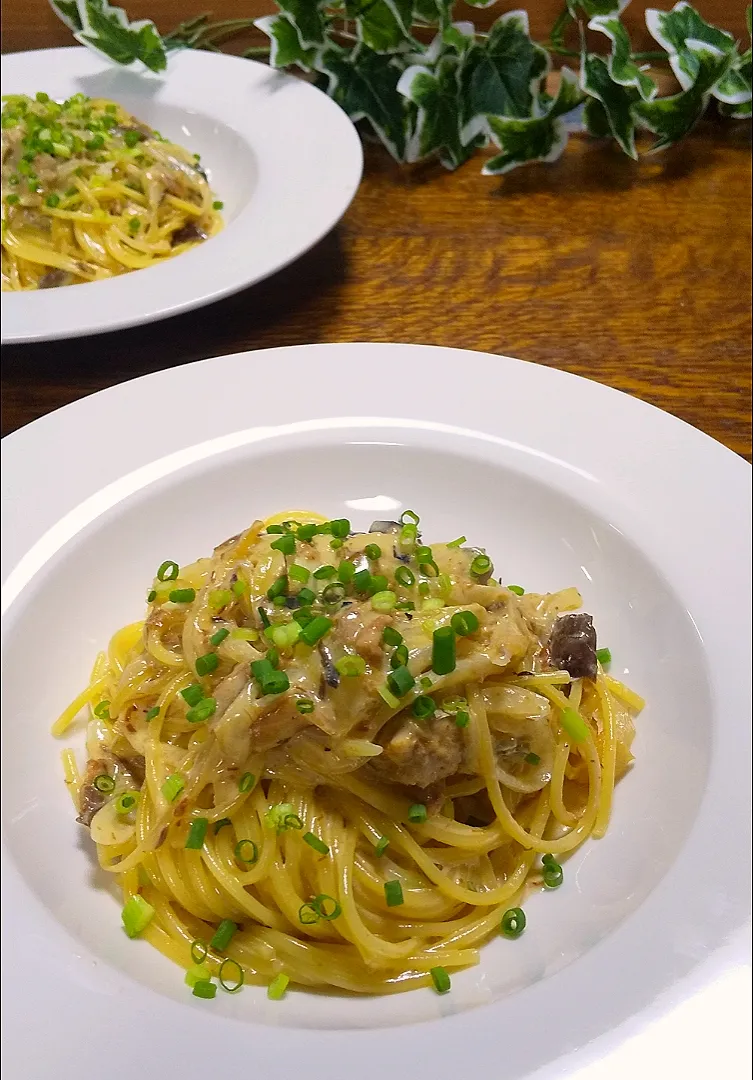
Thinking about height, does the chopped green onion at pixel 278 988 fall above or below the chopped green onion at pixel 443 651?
below

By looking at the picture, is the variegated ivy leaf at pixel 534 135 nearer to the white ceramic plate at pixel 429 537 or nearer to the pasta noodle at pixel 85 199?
the pasta noodle at pixel 85 199

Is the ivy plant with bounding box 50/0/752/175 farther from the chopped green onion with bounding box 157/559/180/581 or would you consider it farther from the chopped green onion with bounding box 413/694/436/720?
the chopped green onion with bounding box 413/694/436/720

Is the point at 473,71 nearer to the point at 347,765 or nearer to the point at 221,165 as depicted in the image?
the point at 221,165

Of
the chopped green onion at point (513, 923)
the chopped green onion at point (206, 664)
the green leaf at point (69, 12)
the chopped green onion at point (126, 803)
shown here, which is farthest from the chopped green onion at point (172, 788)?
the green leaf at point (69, 12)

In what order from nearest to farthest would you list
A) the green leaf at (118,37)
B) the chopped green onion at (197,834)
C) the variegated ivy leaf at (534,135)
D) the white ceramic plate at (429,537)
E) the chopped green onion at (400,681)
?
1. the white ceramic plate at (429,537)
2. the chopped green onion at (400,681)
3. the chopped green onion at (197,834)
4. the variegated ivy leaf at (534,135)
5. the green leaf at (118,37)

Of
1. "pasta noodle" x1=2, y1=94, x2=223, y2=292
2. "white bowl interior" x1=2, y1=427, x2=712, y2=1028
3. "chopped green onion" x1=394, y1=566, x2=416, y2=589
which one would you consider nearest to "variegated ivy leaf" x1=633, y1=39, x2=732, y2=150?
"pasta noodle" x1=2, y1=94, x2=223, y2=292

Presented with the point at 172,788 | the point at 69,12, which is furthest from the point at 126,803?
the point at 69,12
